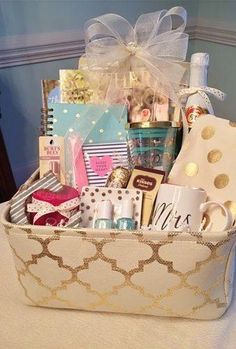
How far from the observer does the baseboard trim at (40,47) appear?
1.84m

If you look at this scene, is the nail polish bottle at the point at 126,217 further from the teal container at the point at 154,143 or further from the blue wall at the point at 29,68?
the blue wall at the point at 29,68

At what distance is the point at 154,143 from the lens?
64 cm

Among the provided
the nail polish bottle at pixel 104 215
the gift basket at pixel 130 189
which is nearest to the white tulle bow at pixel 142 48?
the gift basket at pixel 130 189

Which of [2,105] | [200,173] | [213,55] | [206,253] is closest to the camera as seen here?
[206,253]

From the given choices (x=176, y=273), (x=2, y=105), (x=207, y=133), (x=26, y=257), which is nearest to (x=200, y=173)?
(x=207, y=133)

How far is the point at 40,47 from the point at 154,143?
147 cm

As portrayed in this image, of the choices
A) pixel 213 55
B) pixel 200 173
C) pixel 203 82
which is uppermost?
pixel 213 55

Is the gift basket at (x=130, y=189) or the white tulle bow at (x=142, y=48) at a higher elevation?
the white tulle bow at (x=142, y=48)

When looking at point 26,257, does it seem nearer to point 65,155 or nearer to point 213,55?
point 65,155

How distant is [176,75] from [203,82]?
5 centimetres

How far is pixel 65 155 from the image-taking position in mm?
654

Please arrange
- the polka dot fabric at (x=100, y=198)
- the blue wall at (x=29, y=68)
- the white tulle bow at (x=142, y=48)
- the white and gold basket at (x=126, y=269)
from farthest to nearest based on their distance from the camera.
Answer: the blue wall at (x=29, y=68) → the white tulle bow at (x=142, y=48) → the polka dot fabric at (x=100, y=198) → the white and gold basket at (x=126, y=269)

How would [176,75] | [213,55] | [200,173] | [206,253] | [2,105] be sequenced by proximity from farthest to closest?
[213,55] < [2,105] < [176,75] < [200,173] < [206,253]

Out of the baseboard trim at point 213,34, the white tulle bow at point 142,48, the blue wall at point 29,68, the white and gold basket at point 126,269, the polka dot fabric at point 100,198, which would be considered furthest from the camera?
the baseboard trim at point 213,34
